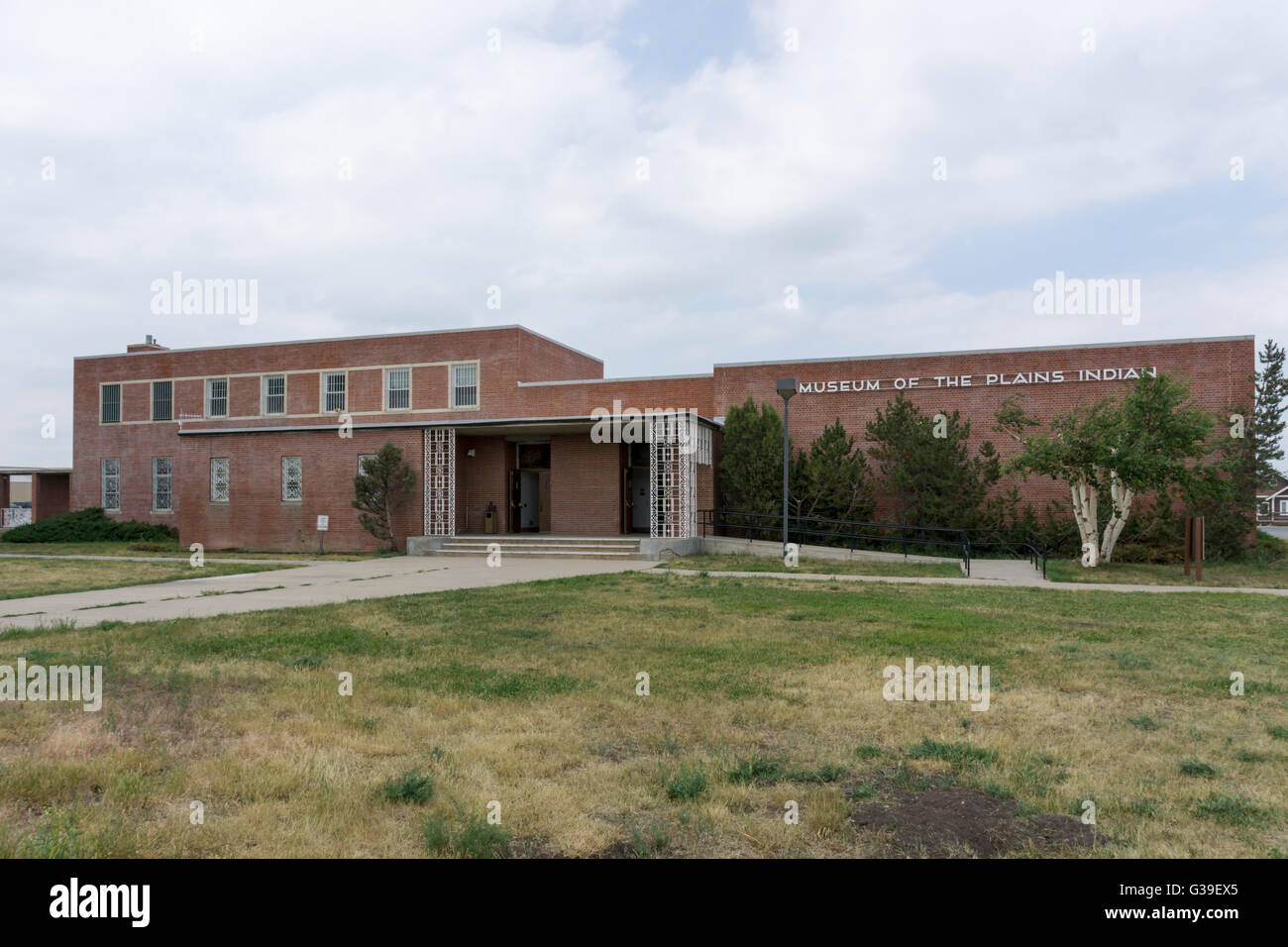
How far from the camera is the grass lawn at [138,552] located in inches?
979

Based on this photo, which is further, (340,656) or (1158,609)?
(1158,609)

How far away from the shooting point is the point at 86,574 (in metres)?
18.6

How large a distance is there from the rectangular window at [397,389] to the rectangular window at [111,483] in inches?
599

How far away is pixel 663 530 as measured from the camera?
2464 cm

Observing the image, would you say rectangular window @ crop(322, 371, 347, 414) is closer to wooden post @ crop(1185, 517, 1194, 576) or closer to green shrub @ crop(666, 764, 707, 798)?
wooden post @ crop(1185, 517, 1194, 576)

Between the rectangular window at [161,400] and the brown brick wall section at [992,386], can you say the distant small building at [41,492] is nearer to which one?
the rectangular window at [161,400]

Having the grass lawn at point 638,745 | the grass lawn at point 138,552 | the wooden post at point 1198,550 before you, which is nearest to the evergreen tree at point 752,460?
the wooden post at point 1198,550

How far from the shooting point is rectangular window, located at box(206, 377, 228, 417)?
37.4m

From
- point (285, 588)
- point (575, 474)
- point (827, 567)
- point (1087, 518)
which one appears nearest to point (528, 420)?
point (575, 474)

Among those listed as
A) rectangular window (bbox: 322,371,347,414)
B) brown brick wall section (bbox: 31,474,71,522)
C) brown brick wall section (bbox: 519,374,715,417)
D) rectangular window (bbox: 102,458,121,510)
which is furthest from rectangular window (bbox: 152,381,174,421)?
brown brick wall section (bbox: 519,374,715,417)

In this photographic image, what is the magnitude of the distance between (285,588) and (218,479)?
52.0 feet

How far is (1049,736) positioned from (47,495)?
176 ft
